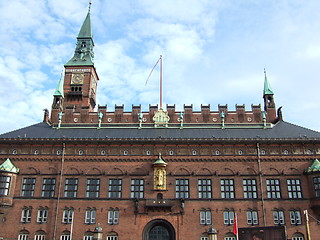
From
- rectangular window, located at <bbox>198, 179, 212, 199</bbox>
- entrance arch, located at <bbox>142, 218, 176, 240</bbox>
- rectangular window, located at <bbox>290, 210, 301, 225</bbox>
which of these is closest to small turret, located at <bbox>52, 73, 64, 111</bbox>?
entrance arch, located at <bbox>142, 218, 176, 240</bbox>

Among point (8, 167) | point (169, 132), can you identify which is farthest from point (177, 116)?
point (8, 167)

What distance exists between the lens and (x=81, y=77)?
61.6 meters

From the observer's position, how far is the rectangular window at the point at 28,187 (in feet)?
145

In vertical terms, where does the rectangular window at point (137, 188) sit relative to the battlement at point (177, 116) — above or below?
below

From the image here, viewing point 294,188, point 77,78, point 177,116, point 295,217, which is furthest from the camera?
point 77,78

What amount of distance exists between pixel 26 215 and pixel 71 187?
21.8 feet

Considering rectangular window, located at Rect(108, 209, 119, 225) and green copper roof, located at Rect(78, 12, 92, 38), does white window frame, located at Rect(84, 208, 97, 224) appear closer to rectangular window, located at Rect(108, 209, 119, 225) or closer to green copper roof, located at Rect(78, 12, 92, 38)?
rectangular window, located at Rect(108, 209, 119, 225)

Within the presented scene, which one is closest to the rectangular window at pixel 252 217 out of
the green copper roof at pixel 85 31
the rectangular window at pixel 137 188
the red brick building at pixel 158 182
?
the red brick building at pixel 158 182

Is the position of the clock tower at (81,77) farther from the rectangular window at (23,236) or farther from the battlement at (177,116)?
the rectangular window at (23,236)

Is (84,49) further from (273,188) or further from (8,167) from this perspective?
(273,188)

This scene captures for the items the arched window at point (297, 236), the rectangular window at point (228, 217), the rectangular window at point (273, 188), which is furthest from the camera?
the rectangular window at point (273, 188)

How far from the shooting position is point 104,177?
44531mm

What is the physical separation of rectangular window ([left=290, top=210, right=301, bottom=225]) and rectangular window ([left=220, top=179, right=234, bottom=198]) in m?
7.76

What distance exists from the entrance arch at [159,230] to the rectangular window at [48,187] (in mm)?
13645
